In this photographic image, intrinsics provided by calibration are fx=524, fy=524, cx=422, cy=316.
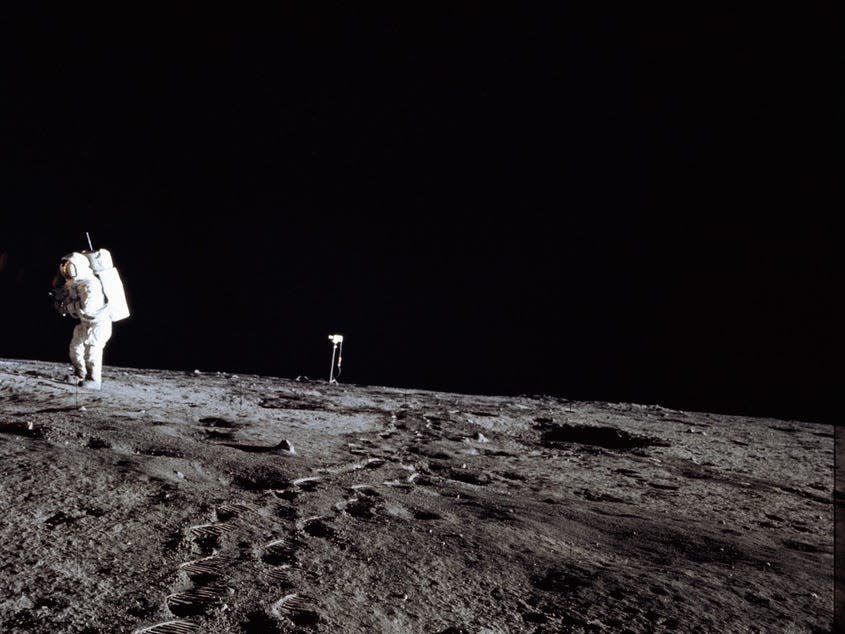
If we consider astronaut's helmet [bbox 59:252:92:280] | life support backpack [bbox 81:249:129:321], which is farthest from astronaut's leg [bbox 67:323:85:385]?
astronaut's helmet [bbox 59:252:92:280]

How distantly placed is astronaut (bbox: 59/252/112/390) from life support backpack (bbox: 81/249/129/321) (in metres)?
0.03

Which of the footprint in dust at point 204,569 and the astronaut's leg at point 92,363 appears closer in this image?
the footprint in dust at point 204,569

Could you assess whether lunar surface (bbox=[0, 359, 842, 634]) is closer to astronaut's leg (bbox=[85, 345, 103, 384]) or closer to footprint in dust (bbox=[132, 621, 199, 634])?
footprint in dust (bbox=[132, 621, 199, 634])

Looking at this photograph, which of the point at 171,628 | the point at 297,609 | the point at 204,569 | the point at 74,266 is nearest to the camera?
the point at 171,628

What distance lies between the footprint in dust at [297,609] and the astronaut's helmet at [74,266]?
3675 millimetres

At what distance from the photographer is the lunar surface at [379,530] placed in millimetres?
1120

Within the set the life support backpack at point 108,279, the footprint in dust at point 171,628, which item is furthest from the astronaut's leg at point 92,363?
the footprint in dust at point 171,628

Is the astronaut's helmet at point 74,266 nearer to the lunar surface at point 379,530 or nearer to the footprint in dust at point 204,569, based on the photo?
the lunar surface at point 379,530

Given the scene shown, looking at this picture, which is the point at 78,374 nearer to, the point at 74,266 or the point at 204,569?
the point at 74,266

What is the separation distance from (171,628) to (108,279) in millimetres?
3773

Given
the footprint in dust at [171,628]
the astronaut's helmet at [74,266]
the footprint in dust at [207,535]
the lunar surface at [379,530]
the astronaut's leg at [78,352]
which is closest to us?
the footprint in dust at [171,628]

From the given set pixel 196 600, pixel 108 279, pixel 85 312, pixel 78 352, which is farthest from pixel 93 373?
→ pixel 196 600

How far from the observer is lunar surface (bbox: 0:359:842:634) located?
1120 millimetres

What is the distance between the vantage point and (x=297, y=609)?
Answer: 111 cm
